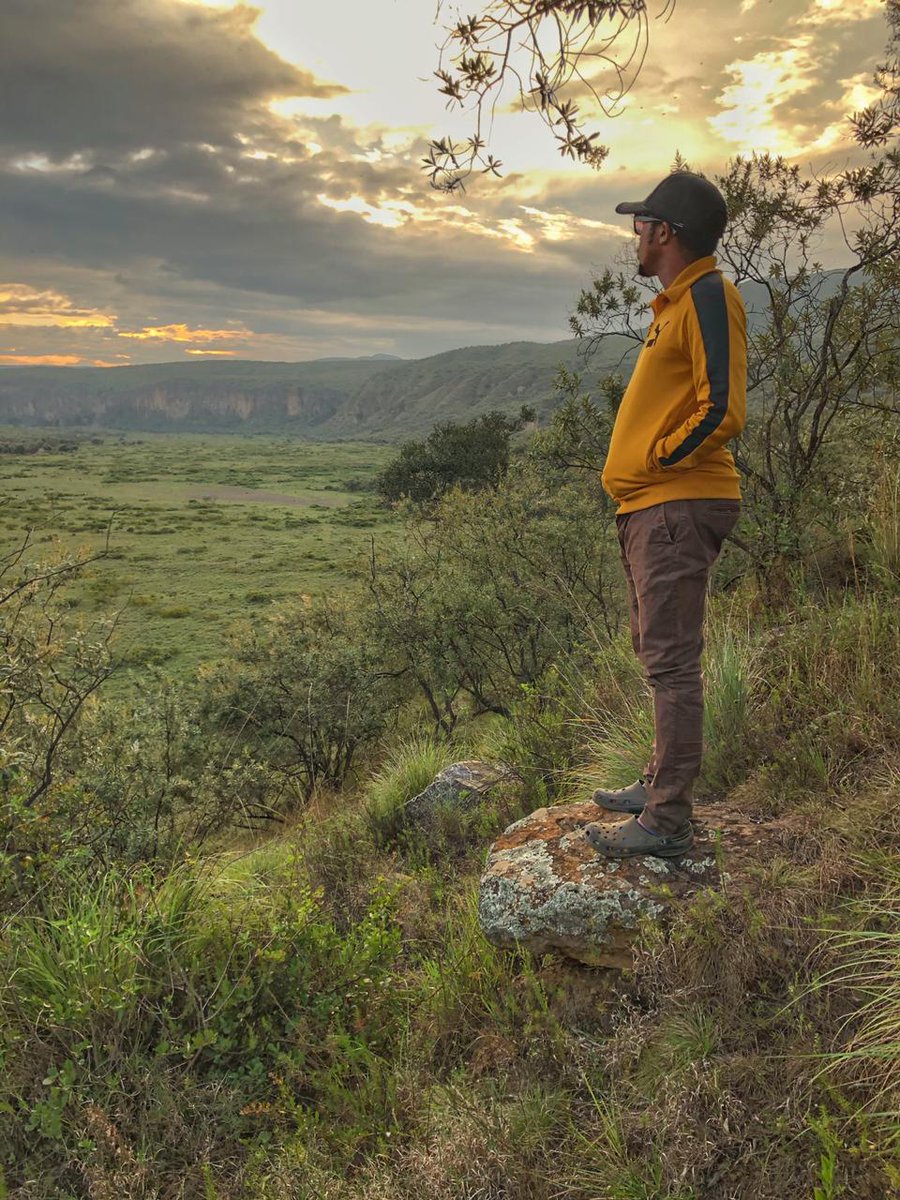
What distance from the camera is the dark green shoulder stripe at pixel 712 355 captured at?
264 centimetres

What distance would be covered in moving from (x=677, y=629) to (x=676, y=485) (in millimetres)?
606

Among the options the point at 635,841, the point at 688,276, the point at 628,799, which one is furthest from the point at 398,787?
the point at 688,276

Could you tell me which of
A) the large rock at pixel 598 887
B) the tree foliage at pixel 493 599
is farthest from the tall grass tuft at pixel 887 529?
the tree foliage at pixel 493 599

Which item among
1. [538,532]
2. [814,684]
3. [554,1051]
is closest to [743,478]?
[814,684]

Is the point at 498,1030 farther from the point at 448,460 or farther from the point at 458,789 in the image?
the point at 448,460

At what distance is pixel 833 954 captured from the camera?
2180 mm

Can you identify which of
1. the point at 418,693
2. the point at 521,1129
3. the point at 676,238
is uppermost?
the point at 676,238

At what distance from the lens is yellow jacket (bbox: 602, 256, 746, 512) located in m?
2.68

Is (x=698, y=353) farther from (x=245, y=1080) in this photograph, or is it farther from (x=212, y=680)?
(x=212, y=680)

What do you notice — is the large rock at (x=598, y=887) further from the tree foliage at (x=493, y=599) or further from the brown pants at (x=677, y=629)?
the tree foliage at (x=493, y=599)

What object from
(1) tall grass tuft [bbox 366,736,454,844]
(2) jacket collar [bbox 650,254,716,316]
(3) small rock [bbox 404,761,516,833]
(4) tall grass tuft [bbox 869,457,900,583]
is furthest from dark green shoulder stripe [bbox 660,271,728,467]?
(1) tall grass tuft [bbox 366,736,454,844]

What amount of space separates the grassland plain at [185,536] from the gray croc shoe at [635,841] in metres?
2.61

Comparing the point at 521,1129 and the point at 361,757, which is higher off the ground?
the point at 521,1129

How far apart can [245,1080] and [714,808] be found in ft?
7.53
